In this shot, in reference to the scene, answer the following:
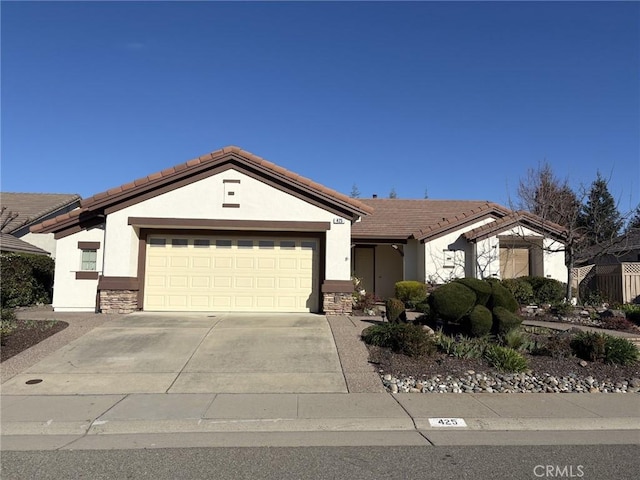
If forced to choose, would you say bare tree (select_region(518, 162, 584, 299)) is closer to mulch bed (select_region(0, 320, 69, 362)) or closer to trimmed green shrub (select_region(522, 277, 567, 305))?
trimmed green shrub (select_region(522, 277, 567, 305))

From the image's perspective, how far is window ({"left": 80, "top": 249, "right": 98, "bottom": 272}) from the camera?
47.9 ft

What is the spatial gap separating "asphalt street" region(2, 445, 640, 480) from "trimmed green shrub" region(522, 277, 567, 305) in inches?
496

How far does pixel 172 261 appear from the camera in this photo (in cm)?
1429

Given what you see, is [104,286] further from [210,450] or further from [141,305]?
[210,450]

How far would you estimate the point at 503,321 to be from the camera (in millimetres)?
10031

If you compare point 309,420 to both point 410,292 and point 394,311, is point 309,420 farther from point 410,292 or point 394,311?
point 410,292

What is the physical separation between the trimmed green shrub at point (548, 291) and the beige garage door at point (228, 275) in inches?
339

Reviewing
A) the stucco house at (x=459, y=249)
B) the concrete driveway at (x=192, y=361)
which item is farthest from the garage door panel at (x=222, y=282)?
the stucco house at (x=459, y=249)

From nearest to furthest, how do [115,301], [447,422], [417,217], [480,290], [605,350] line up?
[447,422], [605,350], [480,290], [115,301], [417,217]

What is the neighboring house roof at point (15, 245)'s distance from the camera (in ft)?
71.2

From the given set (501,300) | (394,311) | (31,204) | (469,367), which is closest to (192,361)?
(394,311)

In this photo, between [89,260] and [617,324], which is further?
[89,260]

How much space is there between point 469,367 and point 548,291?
1014cm

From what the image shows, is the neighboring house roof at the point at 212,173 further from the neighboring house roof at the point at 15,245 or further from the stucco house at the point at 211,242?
the neighboring house roof at the point at 15,245
